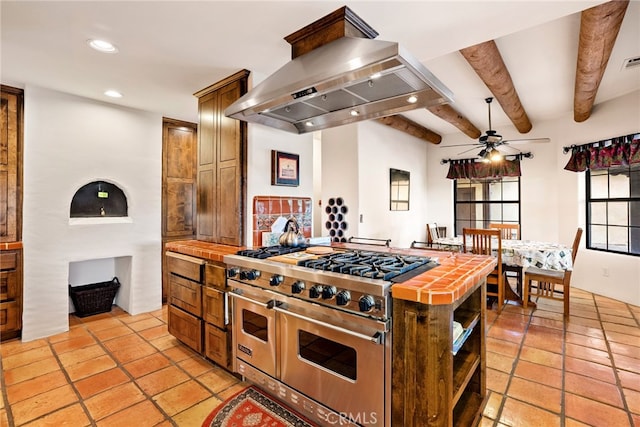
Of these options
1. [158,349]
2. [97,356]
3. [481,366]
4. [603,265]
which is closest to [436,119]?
[603,265]

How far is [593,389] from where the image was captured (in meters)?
2.11

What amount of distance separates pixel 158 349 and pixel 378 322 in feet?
7.51

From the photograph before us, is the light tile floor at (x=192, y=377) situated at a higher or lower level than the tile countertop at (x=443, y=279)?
lower

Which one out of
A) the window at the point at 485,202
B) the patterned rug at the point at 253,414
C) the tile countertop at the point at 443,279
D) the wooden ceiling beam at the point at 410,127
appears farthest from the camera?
the window at the point at 485,202

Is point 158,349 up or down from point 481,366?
down

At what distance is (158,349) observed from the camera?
273cm

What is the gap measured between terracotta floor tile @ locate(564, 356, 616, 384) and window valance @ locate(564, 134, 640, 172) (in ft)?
9.73

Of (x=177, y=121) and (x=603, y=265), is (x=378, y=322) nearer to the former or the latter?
(x=177, y=121)

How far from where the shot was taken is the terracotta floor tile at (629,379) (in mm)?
2146

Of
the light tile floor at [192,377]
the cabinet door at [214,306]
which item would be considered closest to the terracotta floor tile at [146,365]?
the light tile floor at [192,377]

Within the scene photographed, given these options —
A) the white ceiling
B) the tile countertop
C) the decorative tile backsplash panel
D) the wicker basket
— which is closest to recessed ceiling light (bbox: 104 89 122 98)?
the white ceiling

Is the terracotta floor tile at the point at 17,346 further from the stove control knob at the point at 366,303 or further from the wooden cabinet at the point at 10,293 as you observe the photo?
the stove control knob at the point at 366,303

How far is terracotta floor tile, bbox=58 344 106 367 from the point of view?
2.54 m

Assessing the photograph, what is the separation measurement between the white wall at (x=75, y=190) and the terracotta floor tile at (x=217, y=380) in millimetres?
1853
